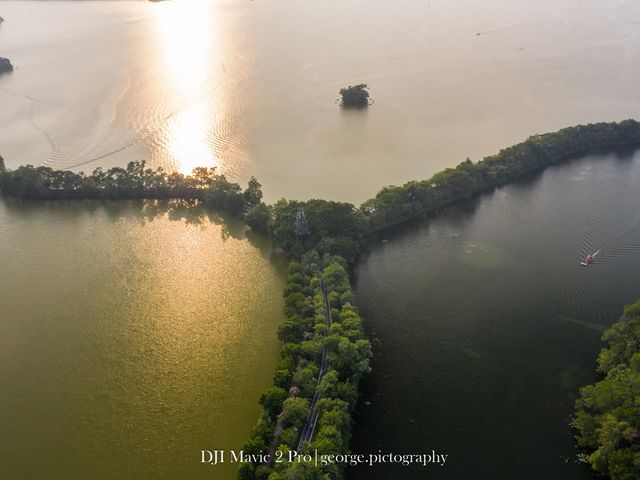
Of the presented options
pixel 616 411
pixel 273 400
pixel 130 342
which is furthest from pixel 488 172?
pixel 130 342

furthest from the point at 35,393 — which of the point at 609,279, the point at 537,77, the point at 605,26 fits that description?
the point at 605,26

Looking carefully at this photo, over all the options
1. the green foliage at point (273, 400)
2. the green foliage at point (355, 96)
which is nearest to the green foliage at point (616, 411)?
the green foliage at point (273, 400)

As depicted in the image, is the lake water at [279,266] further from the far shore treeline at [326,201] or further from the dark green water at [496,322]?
the far shore treeline at [326,201]

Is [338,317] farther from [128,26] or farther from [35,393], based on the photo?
[128,26]

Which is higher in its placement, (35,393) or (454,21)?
(454,21)

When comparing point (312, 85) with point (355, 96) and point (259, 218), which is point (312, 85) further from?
point (259, 218)

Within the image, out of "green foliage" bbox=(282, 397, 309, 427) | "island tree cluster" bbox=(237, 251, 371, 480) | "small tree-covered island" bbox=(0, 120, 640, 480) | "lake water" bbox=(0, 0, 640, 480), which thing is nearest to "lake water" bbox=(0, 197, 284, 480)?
"lake water" bbox=(0, 0, 640, 480)

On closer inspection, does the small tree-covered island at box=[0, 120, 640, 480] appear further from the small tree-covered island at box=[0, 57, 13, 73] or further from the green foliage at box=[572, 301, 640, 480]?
the small tree-covered island at box=[0, 57, 13, 73]
